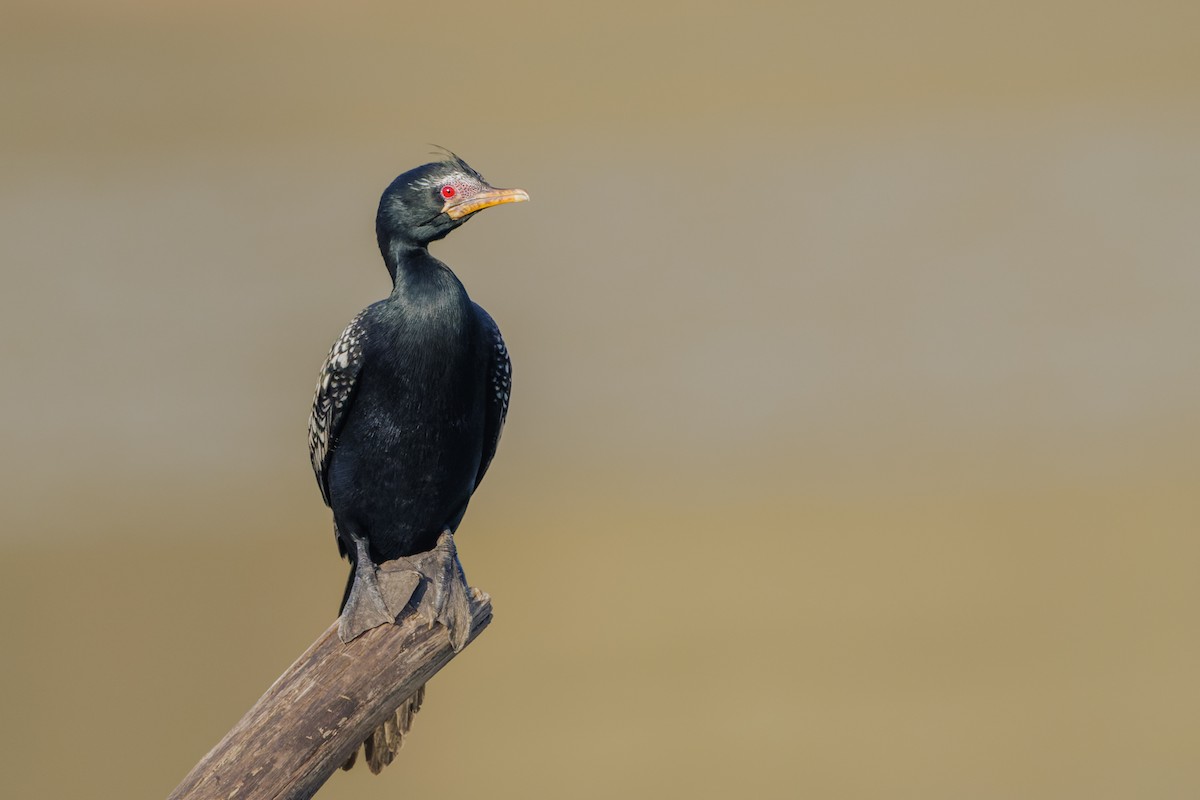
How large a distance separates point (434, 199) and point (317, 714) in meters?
1.74

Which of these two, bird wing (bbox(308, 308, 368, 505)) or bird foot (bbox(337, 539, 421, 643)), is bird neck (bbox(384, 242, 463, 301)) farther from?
bird foot (bbox(337, 539, 421, 643))

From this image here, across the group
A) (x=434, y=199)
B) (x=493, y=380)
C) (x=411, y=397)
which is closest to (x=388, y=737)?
(x=411, y=397)

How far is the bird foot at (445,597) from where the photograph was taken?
159 inches

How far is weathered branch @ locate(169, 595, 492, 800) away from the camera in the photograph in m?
3.74

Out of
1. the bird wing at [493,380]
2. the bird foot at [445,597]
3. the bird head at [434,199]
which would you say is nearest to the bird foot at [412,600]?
the bird foot at [445,597]

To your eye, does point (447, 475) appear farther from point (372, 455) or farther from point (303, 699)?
point (303, 699)

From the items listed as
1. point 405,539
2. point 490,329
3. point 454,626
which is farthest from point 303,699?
point 490,329

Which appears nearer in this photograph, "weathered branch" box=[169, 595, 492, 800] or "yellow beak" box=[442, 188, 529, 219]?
"weathered branch" box=[169, 595, 492, 800]

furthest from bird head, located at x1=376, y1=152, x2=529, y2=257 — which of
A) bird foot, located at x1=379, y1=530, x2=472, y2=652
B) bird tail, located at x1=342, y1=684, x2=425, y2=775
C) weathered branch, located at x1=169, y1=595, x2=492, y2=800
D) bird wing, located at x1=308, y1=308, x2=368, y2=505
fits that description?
bird tail, located at x1=342, y1=684, x2=425, y2=775

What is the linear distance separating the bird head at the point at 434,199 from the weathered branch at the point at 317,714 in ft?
4.45

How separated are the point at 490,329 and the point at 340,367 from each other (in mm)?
554

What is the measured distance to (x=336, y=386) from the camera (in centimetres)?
477

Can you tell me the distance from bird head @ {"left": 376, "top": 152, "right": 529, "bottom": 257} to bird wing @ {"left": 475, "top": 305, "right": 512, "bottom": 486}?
0.38 metres

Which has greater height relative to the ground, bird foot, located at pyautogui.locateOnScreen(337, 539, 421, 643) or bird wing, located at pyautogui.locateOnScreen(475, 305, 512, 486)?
bird wing, located at pyautogui.locateOnScreen(475, 305, 512, 486)
